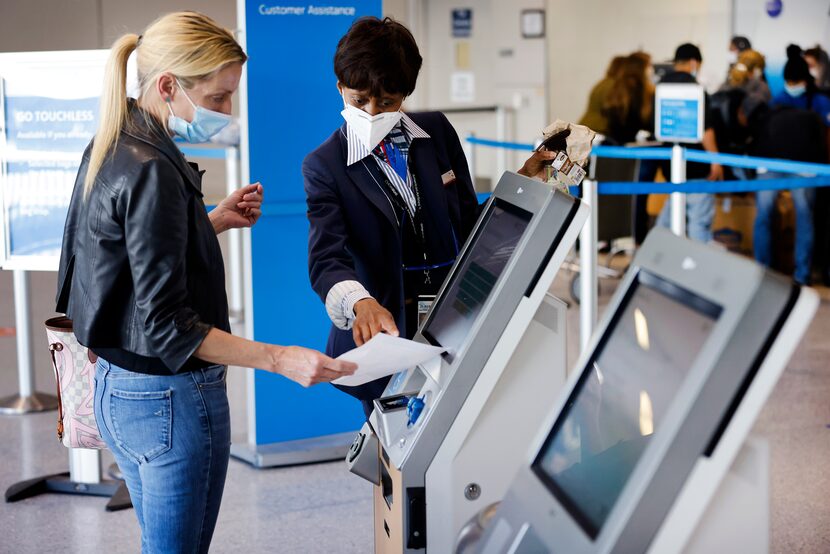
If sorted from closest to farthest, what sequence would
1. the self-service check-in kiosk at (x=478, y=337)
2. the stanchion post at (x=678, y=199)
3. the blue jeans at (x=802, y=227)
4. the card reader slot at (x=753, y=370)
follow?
the card reader slot at (x=753, y=370)
the self-service check-in kiosk at (x=478, y=337)
the stanchion post at (x=678, y=199)
the blue jeans at (x=802, y=227)

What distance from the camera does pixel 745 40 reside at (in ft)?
27.1

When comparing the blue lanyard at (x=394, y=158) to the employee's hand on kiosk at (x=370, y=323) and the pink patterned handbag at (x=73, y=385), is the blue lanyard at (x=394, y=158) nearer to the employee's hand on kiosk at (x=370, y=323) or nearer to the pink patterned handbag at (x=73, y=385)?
the employee's hand on kiosk at (x=370, y=323)

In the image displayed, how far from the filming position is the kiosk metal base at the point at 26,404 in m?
4.83

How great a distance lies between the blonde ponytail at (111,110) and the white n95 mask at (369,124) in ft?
1.72

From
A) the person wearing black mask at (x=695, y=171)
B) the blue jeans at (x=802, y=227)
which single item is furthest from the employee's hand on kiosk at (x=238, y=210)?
the blue jeans at (x=802, y=227)

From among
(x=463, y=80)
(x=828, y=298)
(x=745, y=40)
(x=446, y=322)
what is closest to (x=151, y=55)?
(x=446, y=322)

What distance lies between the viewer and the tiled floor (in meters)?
3.34

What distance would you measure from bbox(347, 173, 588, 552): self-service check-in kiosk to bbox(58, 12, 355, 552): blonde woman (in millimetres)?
163

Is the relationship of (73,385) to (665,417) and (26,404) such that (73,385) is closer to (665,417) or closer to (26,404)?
(665,417)

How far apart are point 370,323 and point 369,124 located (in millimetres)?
500

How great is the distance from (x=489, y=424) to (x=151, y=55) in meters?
0.86

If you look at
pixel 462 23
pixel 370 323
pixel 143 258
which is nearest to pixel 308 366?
pixel 370 323

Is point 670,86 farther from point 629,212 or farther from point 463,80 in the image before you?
point 463,80

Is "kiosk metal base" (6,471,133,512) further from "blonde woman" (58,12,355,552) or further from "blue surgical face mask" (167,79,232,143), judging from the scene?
"blue surgical face mask" (167,79,232,143)
